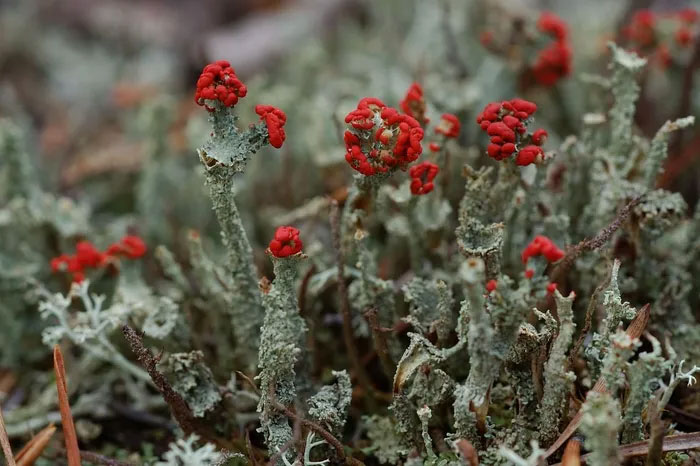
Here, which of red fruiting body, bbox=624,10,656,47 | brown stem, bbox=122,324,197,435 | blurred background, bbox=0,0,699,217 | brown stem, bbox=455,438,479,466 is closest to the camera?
brown stem, bbox=455,438,479,466

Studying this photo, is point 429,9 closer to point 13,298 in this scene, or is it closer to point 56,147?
point 56,147

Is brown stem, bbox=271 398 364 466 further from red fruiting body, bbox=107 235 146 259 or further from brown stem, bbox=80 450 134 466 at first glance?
red fruiting body, bbox=107 235 146 259

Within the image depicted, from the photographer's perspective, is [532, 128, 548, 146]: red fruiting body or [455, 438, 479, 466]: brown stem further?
[532, 128, 548, 146]: red fruiting body

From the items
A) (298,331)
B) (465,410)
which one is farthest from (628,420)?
(298,331)

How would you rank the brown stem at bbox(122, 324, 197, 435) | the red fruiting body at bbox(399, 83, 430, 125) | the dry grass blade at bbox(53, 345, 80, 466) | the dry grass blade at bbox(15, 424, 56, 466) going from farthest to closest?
1. the red fruiting body at bbox(399, 83, 430, 125)
2. the dry grass blade at bbox(15, 424, 56, 466)
3. the dry grass blade at bbox(53, 345, 80, 466)
4. the brown stem at bbox(122, 324, 197, 435)

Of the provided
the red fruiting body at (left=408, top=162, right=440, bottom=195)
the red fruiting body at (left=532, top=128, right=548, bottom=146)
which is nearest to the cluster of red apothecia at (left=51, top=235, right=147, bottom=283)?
the red fruiting body at (left=408, top=162, right=440, bottom=195)

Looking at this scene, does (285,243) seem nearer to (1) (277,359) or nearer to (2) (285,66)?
(1) (277,359)
